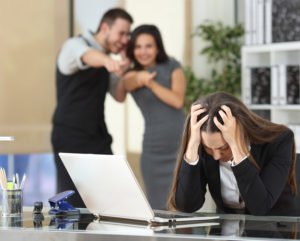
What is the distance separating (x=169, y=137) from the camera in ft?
19.2

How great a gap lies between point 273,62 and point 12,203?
3512 mm

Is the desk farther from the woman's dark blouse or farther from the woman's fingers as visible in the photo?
the woman's fingers

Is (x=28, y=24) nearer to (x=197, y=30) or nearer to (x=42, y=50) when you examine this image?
(x=42, y=50)

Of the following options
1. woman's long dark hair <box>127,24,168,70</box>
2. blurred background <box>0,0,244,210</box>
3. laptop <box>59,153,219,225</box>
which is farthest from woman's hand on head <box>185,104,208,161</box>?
blurred background <box>0,0,244,210</box>

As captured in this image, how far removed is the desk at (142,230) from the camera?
2.44 metres

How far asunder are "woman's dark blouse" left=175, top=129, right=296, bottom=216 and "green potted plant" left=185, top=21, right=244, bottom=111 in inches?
135

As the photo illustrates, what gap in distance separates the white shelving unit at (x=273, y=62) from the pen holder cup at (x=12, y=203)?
130 inches

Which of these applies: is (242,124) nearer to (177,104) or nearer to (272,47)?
(177,104)

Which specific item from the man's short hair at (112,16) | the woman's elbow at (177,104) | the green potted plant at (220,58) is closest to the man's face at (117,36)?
the man's short hair at (112,16)

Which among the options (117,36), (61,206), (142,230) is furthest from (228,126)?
(117,36)

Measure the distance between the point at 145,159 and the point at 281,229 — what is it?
3396mm

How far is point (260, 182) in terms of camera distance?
306 cm

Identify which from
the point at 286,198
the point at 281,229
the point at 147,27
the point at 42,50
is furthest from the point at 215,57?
the point at 281,229

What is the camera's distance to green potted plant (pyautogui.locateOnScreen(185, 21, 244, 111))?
667cm
